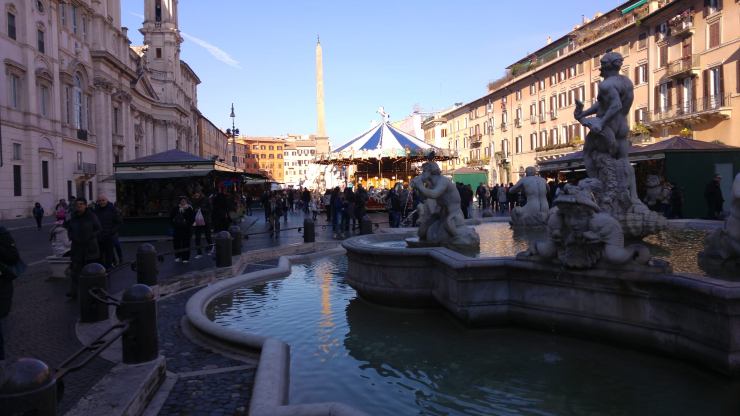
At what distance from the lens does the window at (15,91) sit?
102 ft

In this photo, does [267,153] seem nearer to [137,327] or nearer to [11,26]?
[11,26]

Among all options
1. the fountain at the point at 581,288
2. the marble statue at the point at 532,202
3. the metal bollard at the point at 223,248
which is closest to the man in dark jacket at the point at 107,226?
the metal bollard at the point at 223,248

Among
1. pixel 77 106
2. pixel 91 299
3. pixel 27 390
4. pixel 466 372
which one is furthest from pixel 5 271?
pixel 77 106

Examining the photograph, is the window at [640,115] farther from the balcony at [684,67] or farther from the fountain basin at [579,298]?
the fountain basin at [579,298]

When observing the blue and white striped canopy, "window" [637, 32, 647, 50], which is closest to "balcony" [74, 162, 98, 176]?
the blue and white striped canopy

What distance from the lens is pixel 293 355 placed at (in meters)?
5.32

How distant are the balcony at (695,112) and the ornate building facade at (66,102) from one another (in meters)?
27.9

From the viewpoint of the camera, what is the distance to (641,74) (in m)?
36.0

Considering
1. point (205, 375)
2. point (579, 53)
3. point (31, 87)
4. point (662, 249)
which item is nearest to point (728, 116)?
point (579, 53)

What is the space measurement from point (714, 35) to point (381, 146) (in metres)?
18.0

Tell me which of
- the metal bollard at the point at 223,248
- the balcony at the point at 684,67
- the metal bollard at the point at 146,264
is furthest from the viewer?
the balcony at the point at 684,67

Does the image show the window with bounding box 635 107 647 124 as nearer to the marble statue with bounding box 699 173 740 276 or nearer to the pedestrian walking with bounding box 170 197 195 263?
the pedestrian walking with bounding box 170 197 195 263

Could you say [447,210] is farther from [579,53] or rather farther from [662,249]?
[579,53]

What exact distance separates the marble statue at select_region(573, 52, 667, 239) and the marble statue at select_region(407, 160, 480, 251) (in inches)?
70.7
